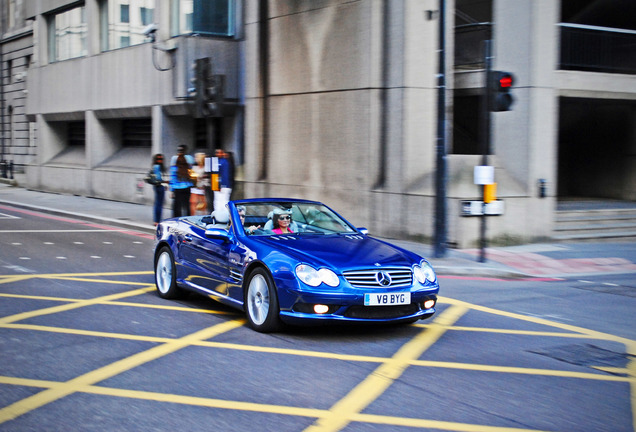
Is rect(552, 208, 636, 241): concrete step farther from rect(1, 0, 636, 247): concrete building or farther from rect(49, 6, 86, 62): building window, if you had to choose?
rect(49, 6, 86, 62): building window

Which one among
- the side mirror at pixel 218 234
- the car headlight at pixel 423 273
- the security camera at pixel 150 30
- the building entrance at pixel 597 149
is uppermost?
the security camera at pixel 150 30

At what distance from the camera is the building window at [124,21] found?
24.5m

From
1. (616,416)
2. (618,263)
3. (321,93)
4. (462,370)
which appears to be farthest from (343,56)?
(616,416)

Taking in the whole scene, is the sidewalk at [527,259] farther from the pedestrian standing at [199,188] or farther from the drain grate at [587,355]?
the drain grate at [587,355]

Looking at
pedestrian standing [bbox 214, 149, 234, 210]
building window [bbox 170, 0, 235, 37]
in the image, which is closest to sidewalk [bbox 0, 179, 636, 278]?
pedestrian standing [bbox 214, 149, 234, 210]

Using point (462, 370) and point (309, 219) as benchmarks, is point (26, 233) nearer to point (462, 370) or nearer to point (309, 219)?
point (309, 219)

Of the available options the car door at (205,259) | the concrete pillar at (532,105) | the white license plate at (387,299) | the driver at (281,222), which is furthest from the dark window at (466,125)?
the white license plate at (387,299)

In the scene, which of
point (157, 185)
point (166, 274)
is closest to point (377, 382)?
point (166, 274)

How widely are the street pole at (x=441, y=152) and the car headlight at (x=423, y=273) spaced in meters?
5.24

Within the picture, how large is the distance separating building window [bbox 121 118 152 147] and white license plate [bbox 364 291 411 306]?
65.5 feet

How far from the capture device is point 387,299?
6895 millimetres

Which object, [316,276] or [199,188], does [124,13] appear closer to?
[199,188]

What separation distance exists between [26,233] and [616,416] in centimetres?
1410

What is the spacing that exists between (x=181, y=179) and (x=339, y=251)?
10.0 meters
